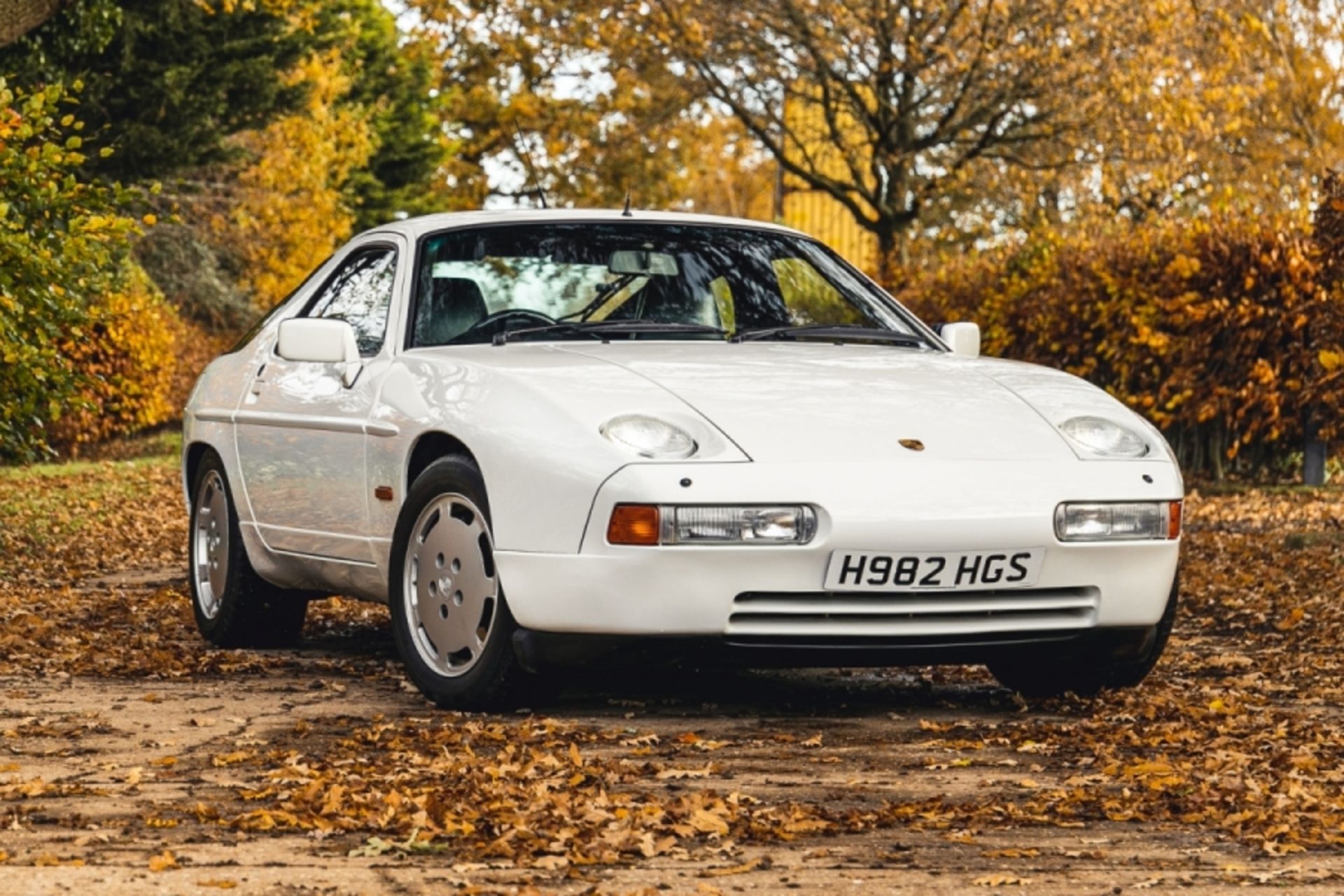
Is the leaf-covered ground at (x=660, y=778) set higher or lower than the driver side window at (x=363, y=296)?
lower

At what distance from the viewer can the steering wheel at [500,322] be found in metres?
6.83

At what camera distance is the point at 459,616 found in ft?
20.3

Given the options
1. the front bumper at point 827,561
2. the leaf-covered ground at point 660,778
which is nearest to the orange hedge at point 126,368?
the leaf-covered ground at point 660,778

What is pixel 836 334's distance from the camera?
23.1 feet

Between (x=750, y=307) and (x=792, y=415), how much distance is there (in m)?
1.29

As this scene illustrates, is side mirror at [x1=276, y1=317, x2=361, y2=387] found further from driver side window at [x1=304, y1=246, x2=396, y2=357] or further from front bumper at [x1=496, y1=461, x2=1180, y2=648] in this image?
front bumper at [x1=496, y1=461, x2=1180, y2=648]

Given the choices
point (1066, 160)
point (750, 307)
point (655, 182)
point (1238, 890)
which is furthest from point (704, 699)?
point (655, 182)

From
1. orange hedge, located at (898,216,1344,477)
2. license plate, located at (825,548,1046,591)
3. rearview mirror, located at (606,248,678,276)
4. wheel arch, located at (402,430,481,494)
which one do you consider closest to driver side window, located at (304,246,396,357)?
wheel arch, located at (402,430,481,494)

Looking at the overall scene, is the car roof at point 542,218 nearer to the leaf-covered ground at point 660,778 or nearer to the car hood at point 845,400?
the car hood at point 845,400

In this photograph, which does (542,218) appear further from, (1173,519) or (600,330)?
(1173,519)

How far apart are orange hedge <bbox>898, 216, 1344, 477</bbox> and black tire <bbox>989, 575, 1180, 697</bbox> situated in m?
7.30

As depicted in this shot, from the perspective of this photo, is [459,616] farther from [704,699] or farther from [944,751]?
[944,751]

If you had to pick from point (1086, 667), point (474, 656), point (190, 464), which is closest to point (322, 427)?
point (474, 656)

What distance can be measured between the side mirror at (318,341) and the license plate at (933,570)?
6.73ft
